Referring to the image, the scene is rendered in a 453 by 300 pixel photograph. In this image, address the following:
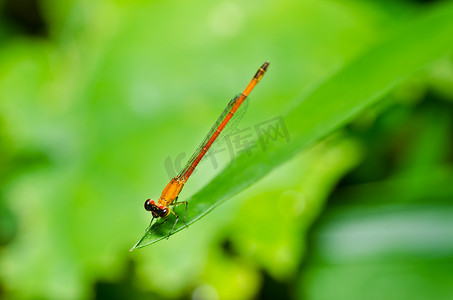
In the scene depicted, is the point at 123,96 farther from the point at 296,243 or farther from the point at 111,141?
the point at 296,243

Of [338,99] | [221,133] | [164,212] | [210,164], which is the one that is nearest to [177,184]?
[164,212]

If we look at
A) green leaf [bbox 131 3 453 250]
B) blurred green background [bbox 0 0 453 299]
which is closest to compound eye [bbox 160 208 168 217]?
green leaf [bbox 131 3 453 250]

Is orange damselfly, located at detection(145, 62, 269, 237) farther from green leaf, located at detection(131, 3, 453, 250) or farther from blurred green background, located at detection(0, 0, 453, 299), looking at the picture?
blurred green background, located at detection(0, 0, 453, 299)

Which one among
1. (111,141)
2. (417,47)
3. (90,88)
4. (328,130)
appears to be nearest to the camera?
(328,130)

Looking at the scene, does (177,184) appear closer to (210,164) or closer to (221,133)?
(221,133)

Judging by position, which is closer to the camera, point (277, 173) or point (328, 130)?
point (328, 130)

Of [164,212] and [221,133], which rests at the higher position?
[221,133]

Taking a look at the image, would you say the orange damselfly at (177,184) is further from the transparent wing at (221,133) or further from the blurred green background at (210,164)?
the blurred green background at (210,164)

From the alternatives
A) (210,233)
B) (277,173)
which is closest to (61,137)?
(210,233)
